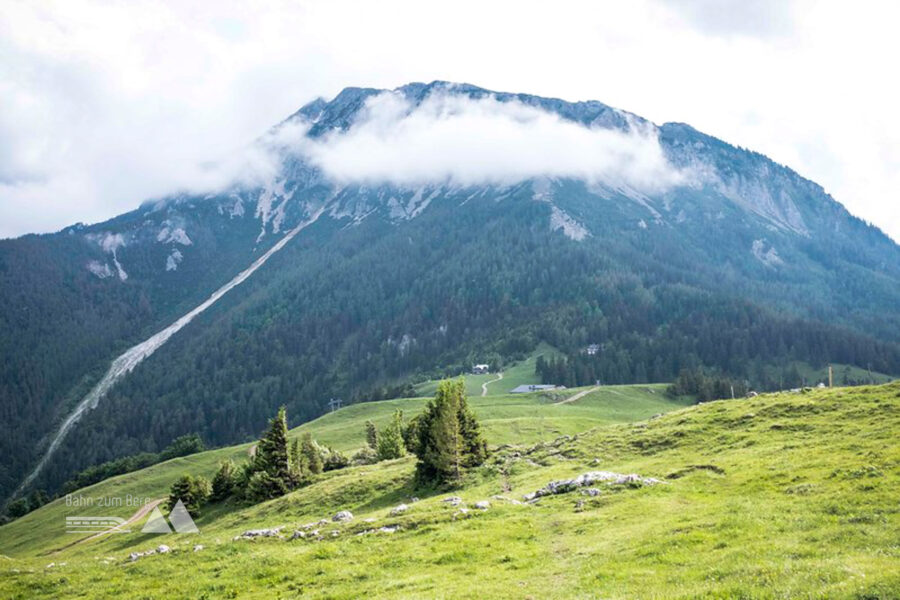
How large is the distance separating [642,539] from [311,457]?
60.9 meters

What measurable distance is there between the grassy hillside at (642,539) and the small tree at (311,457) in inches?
875

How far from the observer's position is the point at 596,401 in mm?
143625

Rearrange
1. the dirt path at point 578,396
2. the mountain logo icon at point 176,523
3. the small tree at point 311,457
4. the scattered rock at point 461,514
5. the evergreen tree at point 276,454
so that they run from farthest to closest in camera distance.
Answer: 1. the dirt path at point 578,396
2. the small tree at point 311,457
3. the evergreen tree at point 276,454
4. the mountain logo icon at point 176,523
5. the scattered rock at point 461,514

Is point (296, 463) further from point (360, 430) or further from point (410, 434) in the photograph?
point (360, 430)

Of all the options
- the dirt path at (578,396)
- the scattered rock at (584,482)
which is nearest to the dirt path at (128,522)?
the scattered rock at (584,482)

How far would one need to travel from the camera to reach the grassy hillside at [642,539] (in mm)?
19719

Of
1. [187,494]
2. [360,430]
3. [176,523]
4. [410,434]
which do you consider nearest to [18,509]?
[360,430]

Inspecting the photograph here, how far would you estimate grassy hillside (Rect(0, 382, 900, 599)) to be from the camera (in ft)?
64.7

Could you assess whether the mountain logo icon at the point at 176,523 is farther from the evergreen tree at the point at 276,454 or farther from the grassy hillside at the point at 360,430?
the grassy hillside at the point at 360,430

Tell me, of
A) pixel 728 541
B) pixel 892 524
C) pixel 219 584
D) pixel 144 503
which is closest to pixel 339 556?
pixel 219 584

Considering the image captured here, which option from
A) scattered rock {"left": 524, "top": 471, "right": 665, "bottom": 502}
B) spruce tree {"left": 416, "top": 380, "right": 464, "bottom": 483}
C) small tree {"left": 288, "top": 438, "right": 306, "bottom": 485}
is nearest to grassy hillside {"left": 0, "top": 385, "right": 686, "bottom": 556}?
small tree {"left": 288, "top": 438, "right": 306, "bottom": 485}

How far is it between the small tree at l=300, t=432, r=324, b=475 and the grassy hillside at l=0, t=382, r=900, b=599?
72.9 feet

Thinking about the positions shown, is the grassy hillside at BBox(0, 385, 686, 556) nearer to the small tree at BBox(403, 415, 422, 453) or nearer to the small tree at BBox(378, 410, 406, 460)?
the small tree at BBox(403, 415, 422, 453)

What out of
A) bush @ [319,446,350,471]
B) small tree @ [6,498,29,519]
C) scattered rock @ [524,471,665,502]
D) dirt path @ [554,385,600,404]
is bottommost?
small tree @ [6,498,29,519]
